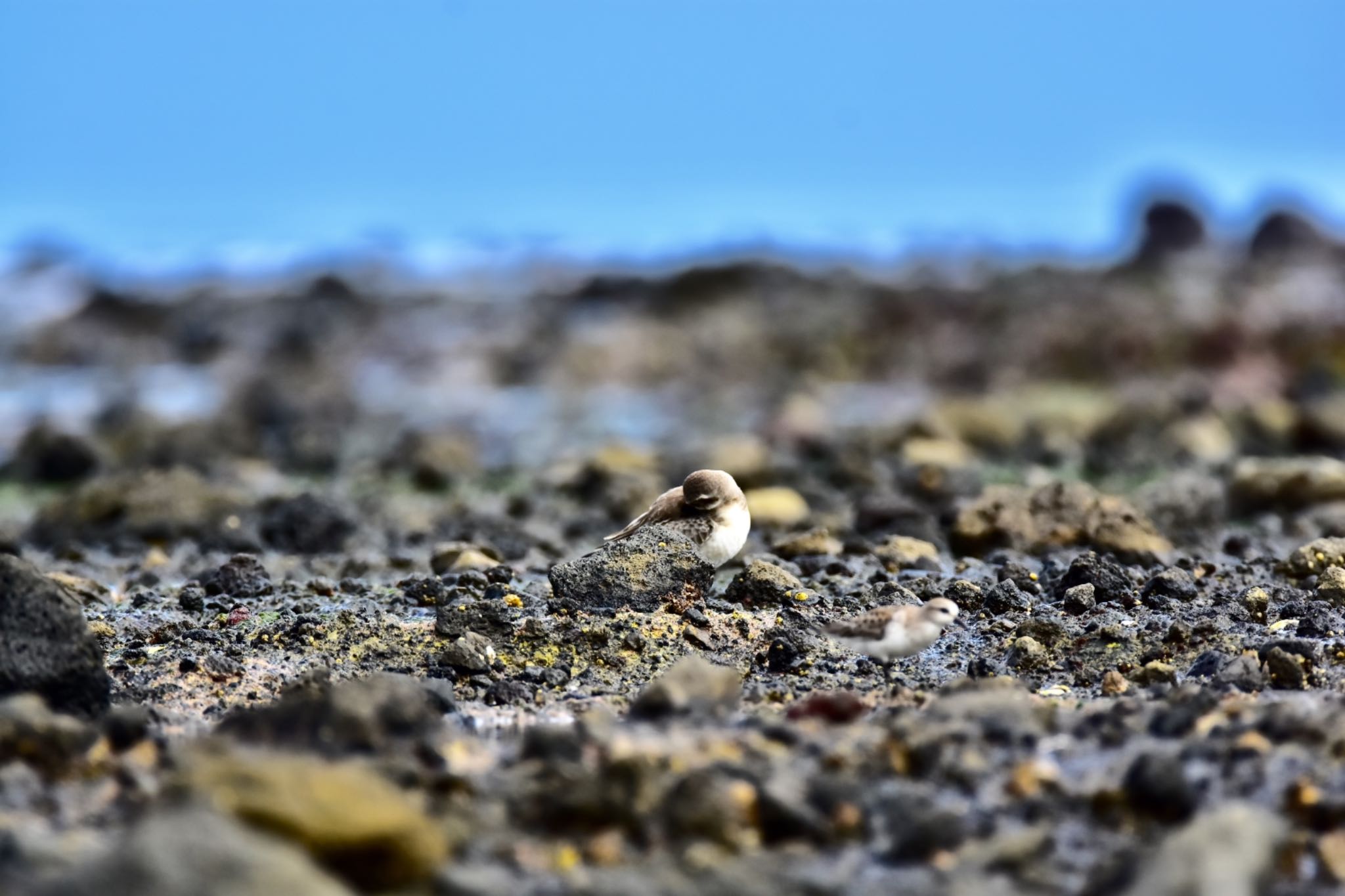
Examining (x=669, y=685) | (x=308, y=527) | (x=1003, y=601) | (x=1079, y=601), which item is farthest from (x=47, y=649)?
(x=308, y=527)

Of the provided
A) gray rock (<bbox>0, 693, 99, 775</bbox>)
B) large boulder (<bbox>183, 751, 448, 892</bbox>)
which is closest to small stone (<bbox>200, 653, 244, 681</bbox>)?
gray rock (<bbox>0, 693, 99, 775</bbox>)

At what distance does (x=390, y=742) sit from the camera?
4.11m

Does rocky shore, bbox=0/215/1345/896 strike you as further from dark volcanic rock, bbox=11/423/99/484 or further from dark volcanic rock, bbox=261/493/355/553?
dark volcanic rock, bbox=11/423/99/484

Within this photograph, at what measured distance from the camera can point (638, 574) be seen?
19.9ft

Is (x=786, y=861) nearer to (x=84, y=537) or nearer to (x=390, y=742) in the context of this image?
(x=390, y=742)

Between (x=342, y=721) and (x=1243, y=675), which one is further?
(x=1243, y=675)

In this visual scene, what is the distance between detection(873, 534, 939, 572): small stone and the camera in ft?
24.3

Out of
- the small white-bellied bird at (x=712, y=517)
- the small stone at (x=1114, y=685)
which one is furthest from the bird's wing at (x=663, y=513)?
the small stone at (x=1114, y=685)

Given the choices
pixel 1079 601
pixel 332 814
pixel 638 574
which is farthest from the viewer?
pixel 1079 601

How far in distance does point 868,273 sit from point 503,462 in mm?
27144

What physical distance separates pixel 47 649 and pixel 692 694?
2206 millimetres

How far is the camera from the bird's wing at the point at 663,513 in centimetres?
641

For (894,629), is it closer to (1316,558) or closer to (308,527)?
(1316,558)

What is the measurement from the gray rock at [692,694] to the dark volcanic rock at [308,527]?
502cm
